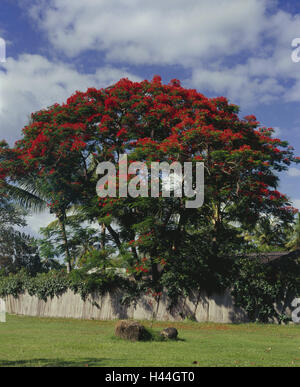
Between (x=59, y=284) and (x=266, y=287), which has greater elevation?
(x=266, y=287)

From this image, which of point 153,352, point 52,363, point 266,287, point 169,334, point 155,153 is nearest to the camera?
point 52,363

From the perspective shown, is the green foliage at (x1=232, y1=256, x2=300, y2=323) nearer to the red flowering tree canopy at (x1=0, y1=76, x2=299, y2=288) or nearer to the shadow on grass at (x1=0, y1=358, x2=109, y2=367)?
the red flowering tree canopy at (x1=0, y1=76, x2=299, y2=288)

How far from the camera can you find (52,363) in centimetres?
931

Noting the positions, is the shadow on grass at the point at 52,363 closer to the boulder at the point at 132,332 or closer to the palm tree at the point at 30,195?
the boulder at the point at 132,332

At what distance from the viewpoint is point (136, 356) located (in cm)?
1047

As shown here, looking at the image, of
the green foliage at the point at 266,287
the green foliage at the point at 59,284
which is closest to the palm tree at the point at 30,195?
the green foliage at the point at 59,284

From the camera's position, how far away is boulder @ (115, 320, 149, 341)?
13727 mm

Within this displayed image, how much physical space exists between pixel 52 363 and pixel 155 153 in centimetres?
1253

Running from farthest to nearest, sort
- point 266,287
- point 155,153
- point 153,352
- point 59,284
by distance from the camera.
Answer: point 59,284 < point 266,287 < point 155,153 < point 153,352

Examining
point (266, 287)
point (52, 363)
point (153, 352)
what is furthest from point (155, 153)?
point (52, 363)

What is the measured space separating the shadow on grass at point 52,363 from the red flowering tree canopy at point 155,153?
37.0ft

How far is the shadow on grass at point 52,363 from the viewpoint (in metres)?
9.05

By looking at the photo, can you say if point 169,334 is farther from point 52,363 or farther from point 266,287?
point 266,287
